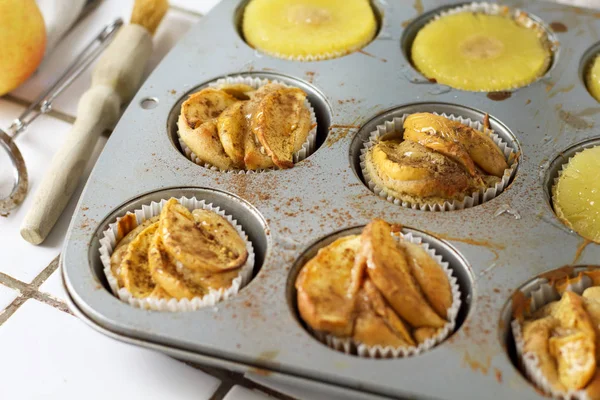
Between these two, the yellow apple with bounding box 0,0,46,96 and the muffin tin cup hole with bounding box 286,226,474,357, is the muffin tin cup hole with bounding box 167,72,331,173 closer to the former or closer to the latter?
the muffin tin cup hole with bounding box 286,226,474,357

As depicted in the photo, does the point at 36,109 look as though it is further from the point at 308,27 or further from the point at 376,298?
the point at 376,298

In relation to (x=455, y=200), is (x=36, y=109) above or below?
below

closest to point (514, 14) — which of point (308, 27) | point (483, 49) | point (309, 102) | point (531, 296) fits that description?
point (483, 49)

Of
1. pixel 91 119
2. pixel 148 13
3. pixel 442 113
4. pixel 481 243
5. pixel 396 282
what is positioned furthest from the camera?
pixel 148 13

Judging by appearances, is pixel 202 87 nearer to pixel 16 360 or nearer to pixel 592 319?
pixel 16 360

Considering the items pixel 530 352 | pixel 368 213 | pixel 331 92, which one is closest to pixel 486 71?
pixel 331 92
